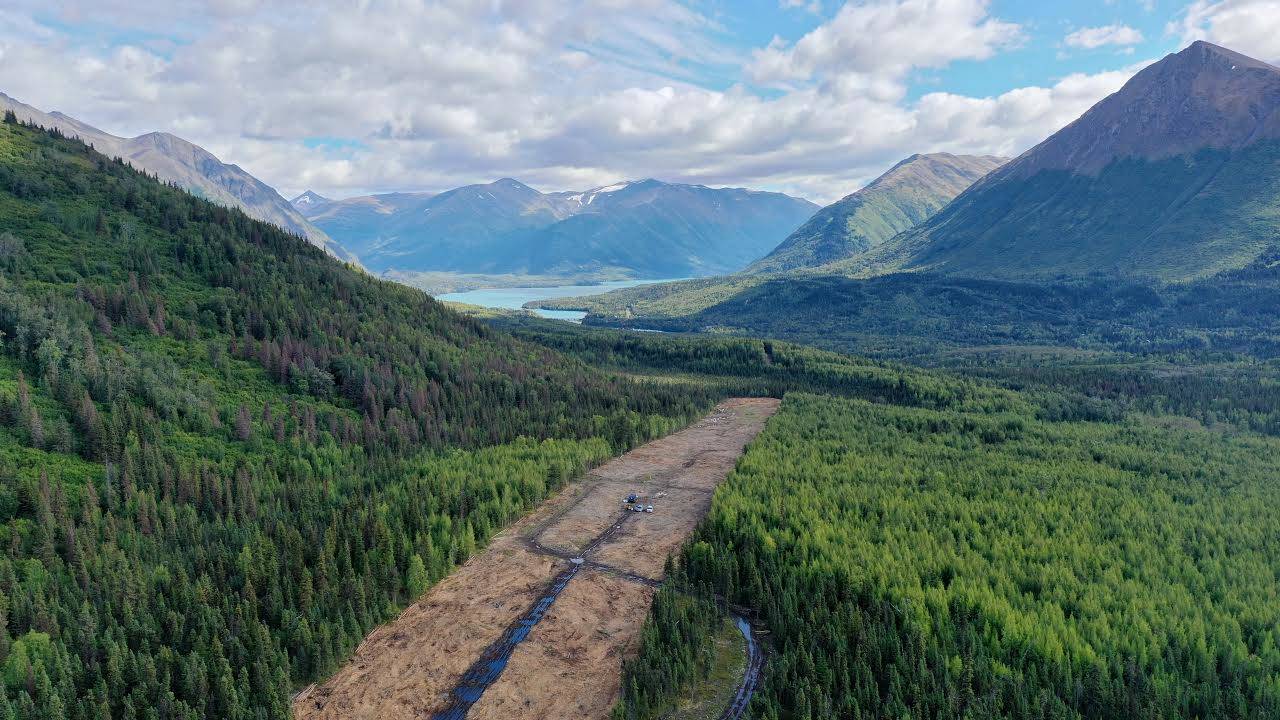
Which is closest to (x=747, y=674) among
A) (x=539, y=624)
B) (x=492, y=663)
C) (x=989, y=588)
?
(x=539, y=624)

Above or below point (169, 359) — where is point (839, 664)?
below

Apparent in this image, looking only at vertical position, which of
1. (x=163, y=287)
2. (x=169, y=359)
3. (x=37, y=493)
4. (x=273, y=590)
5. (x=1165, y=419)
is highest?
(x=163, y=287)

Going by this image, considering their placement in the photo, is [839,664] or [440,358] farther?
[440,358]

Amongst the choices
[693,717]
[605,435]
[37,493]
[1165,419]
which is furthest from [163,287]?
[1165,419]

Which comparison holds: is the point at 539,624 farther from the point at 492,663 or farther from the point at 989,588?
the point at 989,588

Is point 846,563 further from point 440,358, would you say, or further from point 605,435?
point 440,358

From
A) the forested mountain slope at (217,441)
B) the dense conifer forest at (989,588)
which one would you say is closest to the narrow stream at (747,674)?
the dense conifer forest at (989,588)
